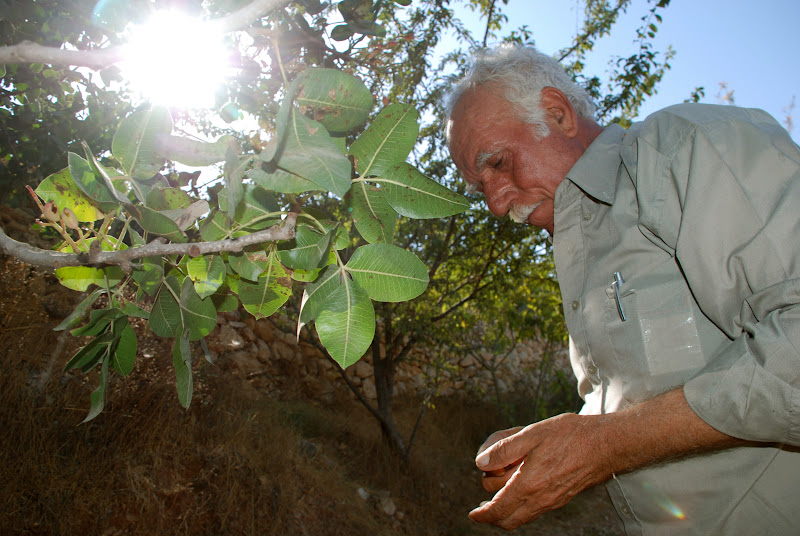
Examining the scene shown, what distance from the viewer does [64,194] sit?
680 mm

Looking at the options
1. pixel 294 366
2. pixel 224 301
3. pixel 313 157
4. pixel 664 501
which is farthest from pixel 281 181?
pixel 294 366

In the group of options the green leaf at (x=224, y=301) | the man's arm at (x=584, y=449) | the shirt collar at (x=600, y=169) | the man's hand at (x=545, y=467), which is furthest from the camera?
the shirt collar at (x=600, y=169)

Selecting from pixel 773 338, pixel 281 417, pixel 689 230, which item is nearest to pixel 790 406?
pixel 773 338

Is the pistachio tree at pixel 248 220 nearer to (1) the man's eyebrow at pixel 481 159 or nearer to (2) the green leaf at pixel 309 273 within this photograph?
(2) the green leaf at pixel 309 273

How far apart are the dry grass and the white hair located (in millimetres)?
3448

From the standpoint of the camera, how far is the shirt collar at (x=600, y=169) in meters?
1.35

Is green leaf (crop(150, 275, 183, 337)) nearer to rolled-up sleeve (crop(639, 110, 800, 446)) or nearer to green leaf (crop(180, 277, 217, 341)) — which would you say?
green leaf (crop(180, 277, 217, 341))

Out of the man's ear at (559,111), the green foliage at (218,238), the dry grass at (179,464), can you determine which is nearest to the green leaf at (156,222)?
the green foliage at (218,238)

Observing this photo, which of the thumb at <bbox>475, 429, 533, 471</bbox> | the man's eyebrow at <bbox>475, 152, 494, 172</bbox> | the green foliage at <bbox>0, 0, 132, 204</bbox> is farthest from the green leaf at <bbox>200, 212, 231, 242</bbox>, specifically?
the green foliage at <bbox>0, 0, 132, 204</bbox>

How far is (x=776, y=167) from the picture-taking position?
0.94 meters

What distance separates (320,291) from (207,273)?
168 millimetres

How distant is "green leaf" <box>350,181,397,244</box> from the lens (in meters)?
0.72

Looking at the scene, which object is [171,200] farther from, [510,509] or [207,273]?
[510,509]

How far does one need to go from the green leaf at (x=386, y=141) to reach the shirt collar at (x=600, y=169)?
33.8 inches
